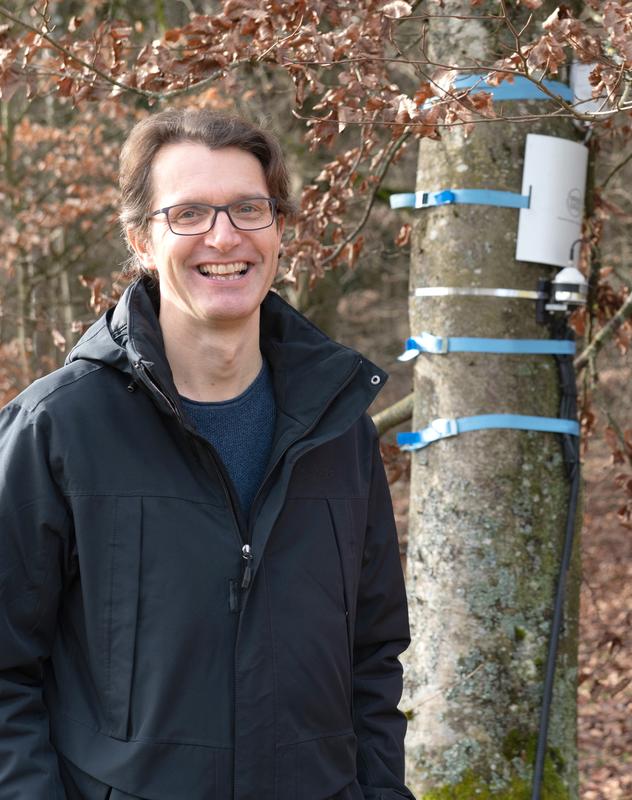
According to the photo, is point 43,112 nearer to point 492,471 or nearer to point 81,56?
point 81,56

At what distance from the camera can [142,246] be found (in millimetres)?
2535

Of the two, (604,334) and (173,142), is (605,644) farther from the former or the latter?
(173,142)

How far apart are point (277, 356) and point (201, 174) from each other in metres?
0.50

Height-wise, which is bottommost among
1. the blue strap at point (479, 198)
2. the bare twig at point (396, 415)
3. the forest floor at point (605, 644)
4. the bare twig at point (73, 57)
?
the forest floor at point (605, 644)

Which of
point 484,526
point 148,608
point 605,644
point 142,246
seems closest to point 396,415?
point 484,526

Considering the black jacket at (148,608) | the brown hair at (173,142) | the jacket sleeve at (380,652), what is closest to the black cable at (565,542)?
the jacket sleeve at (380,652)

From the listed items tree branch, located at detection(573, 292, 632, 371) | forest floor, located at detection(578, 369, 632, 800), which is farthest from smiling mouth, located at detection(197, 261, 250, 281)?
forest floor, located at detection(578, 369, 632, 800)

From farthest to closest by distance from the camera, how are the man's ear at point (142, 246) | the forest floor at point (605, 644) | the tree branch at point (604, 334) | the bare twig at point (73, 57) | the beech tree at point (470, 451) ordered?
the forest floor at point (605, 644) < the tree branch at point (604, 334) < the beech tree at point (470, 451) < the bare twig at point (73, 57) < the man's ear at point (142, 246)

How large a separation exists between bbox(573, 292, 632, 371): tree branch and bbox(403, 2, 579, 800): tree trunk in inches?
22.0

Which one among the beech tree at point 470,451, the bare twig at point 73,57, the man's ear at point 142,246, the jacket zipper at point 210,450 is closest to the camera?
the jacket zipper at point 210,450

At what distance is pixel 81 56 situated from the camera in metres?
4.15

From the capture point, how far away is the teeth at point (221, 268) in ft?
7.84

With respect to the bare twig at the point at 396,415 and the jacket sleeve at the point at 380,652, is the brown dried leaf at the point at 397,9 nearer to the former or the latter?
the jacket sleeve at the point at 380,652

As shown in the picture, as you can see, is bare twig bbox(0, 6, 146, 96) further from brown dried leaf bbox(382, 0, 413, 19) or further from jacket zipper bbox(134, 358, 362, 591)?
jacket zipper bbox(134, 358, 362, 591)
